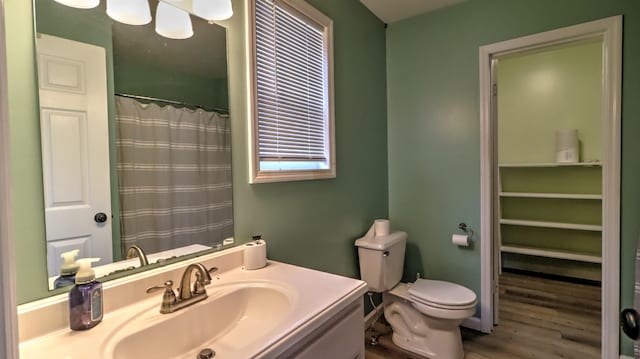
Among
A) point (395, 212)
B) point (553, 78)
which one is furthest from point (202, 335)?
point (553, 78)

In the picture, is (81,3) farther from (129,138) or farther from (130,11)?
(129,138)

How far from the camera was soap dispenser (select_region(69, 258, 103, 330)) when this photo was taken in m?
0.85

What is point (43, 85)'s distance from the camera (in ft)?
2.85

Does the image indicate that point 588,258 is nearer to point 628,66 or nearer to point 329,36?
point 628,66

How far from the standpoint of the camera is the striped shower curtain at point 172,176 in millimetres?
1080

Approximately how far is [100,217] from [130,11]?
72 cm

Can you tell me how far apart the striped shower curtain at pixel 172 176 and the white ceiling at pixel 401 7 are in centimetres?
171

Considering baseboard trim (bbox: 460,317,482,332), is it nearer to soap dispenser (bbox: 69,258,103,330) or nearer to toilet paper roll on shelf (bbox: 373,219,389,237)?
toilet paper roll on shelf (bbox: 373,219,389,237)

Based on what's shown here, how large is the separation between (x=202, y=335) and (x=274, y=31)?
4.69ft

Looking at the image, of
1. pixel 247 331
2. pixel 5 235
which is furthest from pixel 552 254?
pixel 5 235

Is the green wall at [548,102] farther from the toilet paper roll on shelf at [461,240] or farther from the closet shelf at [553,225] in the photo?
the toilet paper roll on shelf at [461,240]

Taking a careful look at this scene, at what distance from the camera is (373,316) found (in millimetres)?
2469

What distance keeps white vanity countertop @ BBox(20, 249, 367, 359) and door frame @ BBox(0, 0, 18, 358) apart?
15.1 inches

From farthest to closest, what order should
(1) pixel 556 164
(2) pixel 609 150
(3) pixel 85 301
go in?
(1) pixel 556 164
(2) pixel 609 150
(3) pixel 85 301
